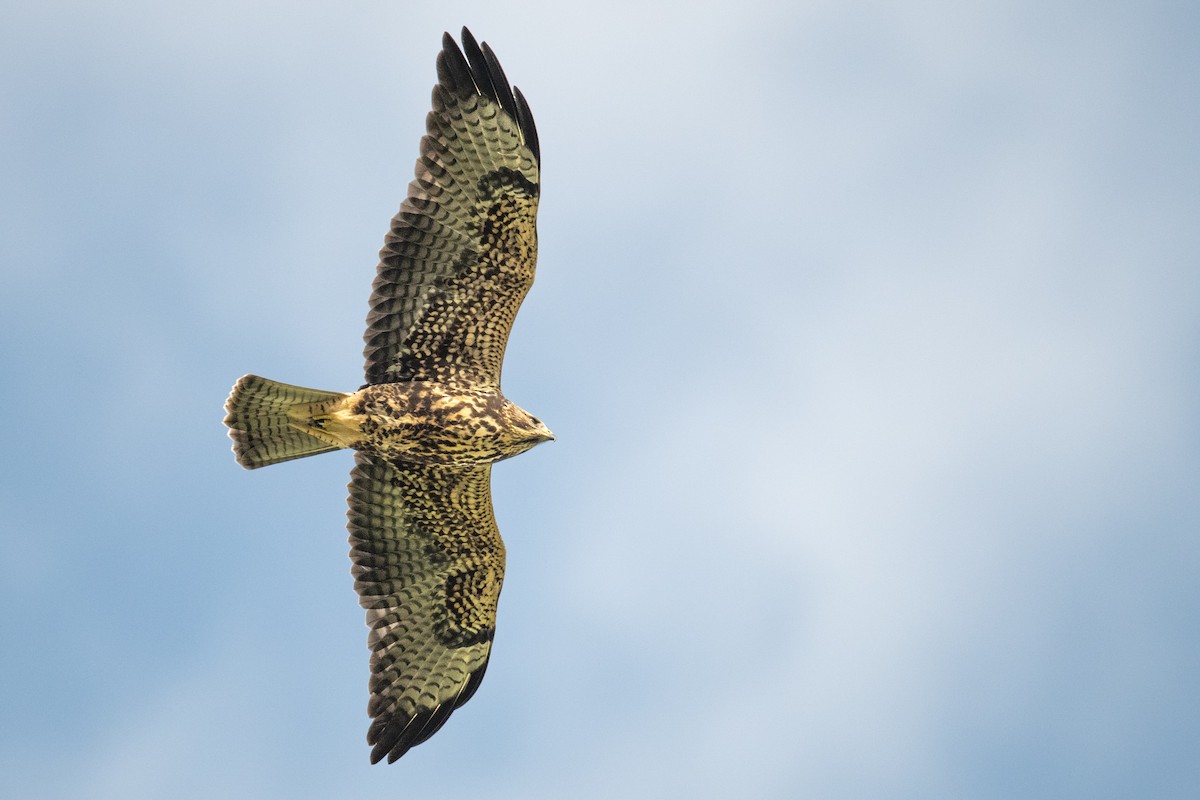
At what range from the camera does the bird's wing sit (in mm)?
13023

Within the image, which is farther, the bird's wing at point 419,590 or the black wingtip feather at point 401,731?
the black wingtip feather at point 401,731

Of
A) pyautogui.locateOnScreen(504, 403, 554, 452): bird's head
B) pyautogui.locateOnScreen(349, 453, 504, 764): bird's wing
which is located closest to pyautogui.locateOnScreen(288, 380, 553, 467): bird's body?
pyautogui.locateOnScreen(504, 403, 554, 452): bird's head

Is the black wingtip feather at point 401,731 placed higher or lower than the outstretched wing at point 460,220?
lower

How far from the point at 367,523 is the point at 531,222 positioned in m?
3.15

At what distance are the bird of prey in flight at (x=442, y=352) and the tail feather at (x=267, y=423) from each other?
0.01m

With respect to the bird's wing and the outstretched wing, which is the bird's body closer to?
the outstretched wing

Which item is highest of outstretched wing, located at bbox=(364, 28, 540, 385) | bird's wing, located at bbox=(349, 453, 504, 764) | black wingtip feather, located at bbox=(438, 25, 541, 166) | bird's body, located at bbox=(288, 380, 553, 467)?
black wingtip feather, located at bbox=(438, 25, 541, 166)

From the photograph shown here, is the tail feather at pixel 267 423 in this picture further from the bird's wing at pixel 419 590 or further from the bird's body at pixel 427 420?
the bird's wing at pixel 419 590

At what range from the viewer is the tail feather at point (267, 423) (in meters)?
12.1

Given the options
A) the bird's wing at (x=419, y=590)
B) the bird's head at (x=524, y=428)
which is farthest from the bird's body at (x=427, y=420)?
the bird's wing at (x=419, y=590)

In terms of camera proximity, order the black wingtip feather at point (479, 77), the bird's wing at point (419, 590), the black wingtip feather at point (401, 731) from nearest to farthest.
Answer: the black wingtip feather at point (479, 77), the bird's wing at point (419, 590), the black wingtip feather at point (401, 731)

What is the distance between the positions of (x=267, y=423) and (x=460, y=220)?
7.74 feet

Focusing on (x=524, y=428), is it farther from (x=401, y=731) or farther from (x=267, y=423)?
(x=401, y=731)

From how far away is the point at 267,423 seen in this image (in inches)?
486
